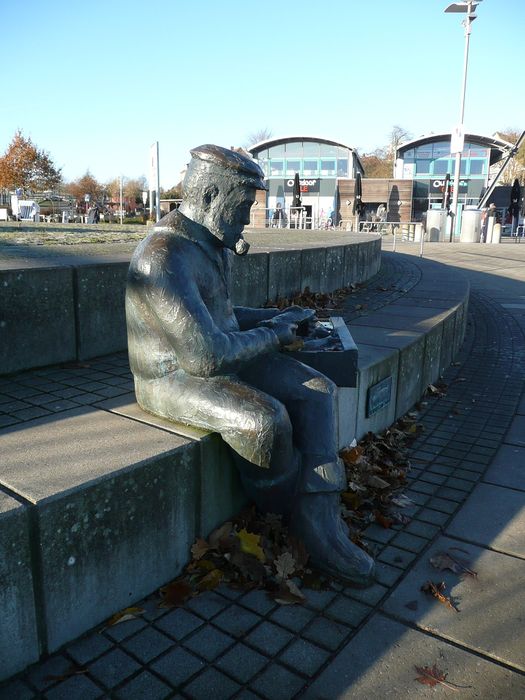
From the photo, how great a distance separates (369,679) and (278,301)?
17.0 ft

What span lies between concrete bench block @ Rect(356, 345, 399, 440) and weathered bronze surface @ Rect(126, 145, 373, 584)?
53.7 inches

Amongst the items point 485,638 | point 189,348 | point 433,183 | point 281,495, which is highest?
point 433,183

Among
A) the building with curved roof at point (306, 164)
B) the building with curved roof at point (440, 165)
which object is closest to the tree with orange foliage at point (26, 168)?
the building with curved roof at point (306, 164)

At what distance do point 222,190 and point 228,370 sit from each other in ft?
2.65

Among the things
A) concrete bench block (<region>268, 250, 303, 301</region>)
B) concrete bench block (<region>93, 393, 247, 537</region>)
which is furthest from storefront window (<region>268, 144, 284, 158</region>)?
concrete bench block (<region>93, 393, 247, 537</region>)

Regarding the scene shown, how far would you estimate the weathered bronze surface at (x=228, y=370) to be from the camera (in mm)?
2605

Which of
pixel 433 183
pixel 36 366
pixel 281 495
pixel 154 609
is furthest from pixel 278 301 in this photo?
pixel 433 183

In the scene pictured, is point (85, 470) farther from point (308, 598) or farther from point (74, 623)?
point (308, 598)

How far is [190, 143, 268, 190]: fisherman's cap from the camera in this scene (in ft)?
8.80

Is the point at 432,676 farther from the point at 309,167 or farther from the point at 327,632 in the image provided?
the point at 309,167

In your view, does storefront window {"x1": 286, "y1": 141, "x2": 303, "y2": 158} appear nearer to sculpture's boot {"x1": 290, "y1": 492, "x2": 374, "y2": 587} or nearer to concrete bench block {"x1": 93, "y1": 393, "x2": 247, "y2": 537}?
concrete bench block {"x1": 93, "y1": 393, "x2": 247, "y2": 537}

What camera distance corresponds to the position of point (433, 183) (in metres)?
52.0

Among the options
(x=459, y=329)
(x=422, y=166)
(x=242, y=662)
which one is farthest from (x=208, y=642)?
(x=422, y=166)

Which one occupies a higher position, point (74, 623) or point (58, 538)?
point (58, 538)
